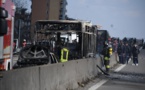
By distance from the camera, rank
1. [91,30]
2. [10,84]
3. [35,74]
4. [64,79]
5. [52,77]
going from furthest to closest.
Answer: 1. [91,30]
2. [64,79]
3. [52,77]
4. [35,74]
5. [10,84]

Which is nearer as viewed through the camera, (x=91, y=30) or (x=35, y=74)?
(x=35, y=74)

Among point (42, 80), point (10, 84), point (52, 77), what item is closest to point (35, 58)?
point (52, 77)

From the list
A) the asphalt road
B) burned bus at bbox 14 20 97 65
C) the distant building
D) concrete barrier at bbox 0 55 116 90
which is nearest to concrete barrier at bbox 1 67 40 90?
concrete barrier at bbox 0 55 116 90

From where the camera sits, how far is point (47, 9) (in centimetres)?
10606

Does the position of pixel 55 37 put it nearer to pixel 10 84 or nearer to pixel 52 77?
pixel 52 77

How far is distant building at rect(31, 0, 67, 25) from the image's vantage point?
10331cm

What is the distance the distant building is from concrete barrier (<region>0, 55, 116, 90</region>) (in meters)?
85.7

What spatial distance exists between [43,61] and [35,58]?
1.19 ft

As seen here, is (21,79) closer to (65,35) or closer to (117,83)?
(117,83)

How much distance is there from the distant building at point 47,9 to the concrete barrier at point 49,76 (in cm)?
8572

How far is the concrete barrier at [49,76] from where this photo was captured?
776cm

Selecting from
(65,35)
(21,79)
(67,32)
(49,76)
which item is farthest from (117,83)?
(21,79)

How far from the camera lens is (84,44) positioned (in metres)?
21.0

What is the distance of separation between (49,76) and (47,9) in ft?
315
